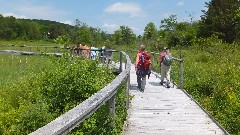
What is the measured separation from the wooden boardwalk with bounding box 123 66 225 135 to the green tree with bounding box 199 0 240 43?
37522 mm

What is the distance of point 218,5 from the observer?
49.3 metres

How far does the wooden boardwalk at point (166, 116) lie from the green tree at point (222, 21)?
3752 cm

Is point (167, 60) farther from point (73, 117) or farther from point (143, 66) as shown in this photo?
point (73, 117)

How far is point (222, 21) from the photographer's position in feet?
152

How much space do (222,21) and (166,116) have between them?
134 ft

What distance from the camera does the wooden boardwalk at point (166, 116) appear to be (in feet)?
21.9

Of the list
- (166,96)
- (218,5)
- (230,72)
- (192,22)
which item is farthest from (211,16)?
(166,96)

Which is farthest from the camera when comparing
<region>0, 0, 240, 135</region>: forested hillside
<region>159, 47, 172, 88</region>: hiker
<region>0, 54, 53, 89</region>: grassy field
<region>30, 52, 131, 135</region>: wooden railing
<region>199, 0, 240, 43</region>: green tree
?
<region>199, 0, 240, 43</region>: green tree

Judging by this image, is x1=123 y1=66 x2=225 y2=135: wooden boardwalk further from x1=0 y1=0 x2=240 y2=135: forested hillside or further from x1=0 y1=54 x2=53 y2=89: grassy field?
x1=0 y1=54 x2=53 y2=89: grassy field

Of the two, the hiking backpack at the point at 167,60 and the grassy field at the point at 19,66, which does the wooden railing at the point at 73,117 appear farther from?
the grassy field at the point at 19,66

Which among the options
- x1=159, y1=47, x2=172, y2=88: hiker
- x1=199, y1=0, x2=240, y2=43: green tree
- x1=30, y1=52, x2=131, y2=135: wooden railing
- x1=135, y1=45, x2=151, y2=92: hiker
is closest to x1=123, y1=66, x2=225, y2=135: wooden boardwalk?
x1=135, y1=45, x2=151, y2=92: hiker

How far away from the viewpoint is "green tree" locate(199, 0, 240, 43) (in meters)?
46.4

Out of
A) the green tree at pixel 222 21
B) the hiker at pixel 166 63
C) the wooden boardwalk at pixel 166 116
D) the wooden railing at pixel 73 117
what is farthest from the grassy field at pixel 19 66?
the green tree at pixel 222 21

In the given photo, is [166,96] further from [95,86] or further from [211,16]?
[211,16]
